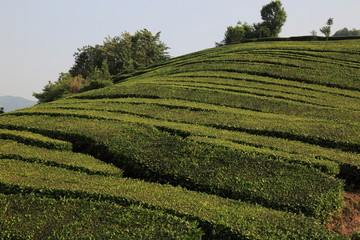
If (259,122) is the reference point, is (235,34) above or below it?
above

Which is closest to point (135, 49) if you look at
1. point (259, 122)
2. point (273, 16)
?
point (273, 16)

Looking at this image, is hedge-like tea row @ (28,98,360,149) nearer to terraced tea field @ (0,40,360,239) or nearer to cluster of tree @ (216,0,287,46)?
terraced tea field @ (0,40,360,239)

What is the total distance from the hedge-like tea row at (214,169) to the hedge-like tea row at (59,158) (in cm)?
60

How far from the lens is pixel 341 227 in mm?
8016

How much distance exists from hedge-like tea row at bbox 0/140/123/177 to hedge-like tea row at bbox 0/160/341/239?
34cm

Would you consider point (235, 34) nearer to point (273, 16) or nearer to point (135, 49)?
point (273, 16)

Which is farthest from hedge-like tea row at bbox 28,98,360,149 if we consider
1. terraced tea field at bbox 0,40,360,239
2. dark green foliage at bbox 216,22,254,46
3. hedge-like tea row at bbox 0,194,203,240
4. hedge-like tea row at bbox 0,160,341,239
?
dark green foliage at bbox 216,22,254,46

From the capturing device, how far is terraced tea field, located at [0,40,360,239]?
6.76 meters

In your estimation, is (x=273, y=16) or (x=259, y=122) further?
(x=273, y=16)

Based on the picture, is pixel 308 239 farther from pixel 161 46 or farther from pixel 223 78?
pixel 161 46

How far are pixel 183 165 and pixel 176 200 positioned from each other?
203cm

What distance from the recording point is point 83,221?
6695 millimetres

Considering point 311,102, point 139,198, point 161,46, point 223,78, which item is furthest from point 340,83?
point 161,46

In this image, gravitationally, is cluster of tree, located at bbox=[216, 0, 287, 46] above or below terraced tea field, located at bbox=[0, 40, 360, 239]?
above
